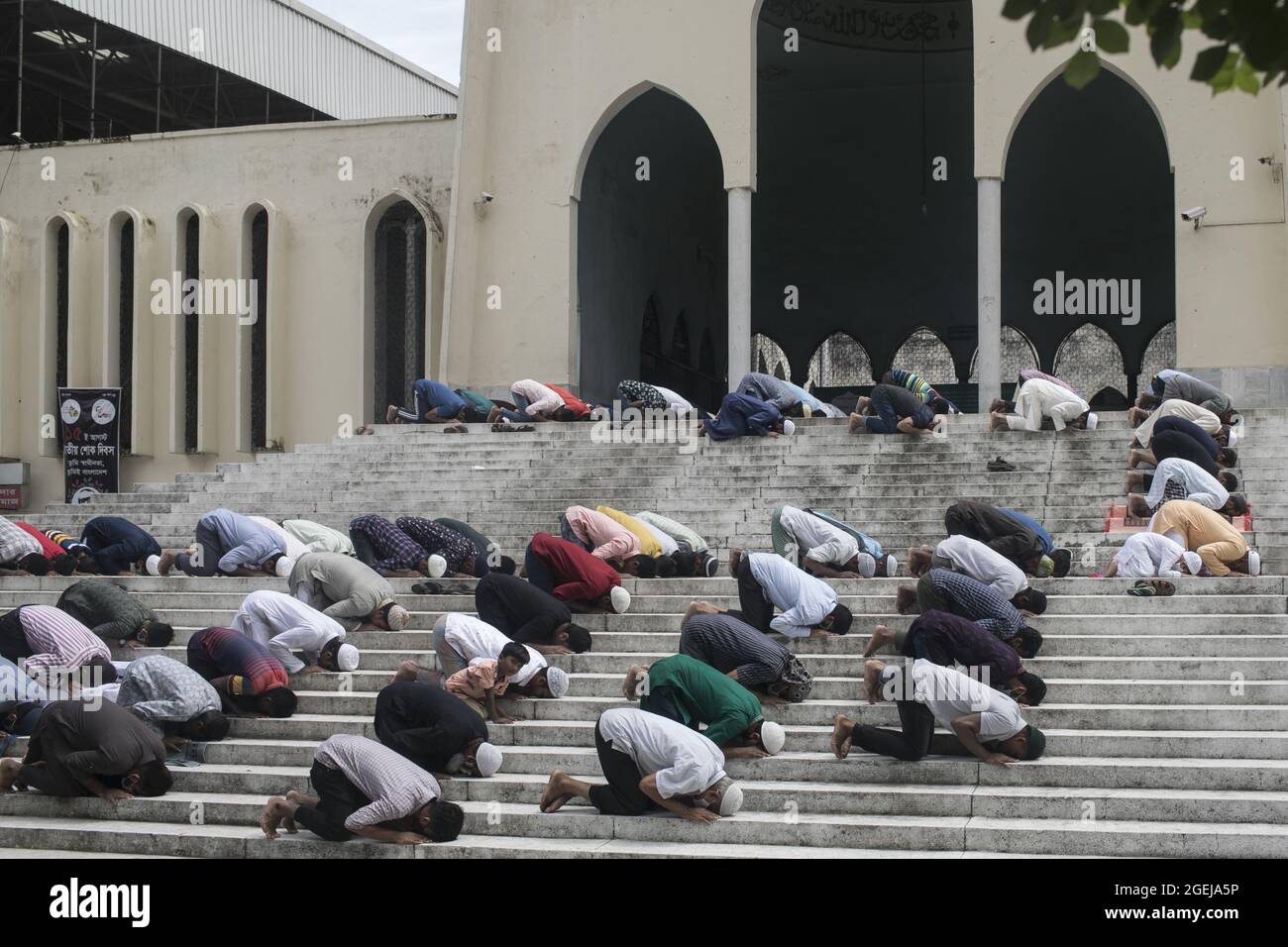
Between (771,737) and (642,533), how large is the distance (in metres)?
3.33

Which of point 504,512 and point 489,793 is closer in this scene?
point 489,793

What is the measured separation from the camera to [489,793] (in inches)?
344

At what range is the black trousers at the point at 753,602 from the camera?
1005 centimetres

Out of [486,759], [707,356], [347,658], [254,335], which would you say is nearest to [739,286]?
[254,335]

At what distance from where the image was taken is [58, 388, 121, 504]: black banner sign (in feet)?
72.1

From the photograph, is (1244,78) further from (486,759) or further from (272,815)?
(272,815)

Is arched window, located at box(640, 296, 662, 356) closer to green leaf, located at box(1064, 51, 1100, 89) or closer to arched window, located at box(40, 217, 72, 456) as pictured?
arched window, located at box(40, 217, 72, 456)

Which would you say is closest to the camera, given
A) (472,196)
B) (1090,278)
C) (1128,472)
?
(1128,472)

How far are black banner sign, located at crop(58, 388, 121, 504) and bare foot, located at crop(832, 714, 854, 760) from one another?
1561 cm

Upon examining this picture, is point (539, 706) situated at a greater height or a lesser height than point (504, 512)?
lesser

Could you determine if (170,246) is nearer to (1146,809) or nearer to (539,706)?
(539,706)
